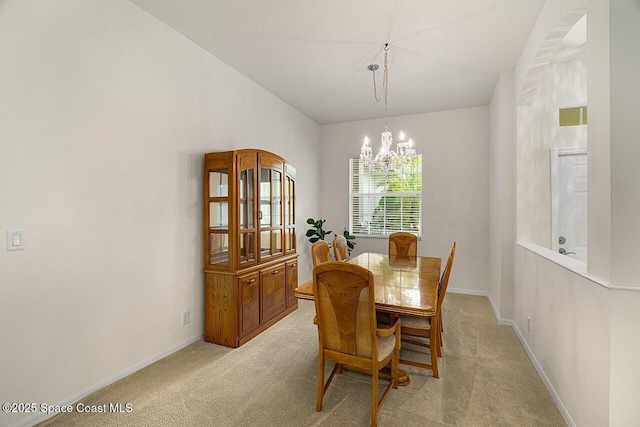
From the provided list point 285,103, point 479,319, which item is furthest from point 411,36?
point 479,319

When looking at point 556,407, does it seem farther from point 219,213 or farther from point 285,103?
point 285,103

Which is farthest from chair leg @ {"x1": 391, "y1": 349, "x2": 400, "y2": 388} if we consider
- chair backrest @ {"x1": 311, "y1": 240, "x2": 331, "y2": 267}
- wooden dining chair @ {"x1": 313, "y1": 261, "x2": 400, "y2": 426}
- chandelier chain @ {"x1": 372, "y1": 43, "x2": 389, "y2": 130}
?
chandelier chain @ {"x1": 372, "y1": 43, "x2": 389, "y2": 130}

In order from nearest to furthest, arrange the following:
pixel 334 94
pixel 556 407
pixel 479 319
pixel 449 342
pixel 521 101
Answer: pixel 556 407, pixel 449 342, pixel 521 101, pixel 479 319, pixel 334 94

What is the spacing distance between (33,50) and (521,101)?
14.0ft

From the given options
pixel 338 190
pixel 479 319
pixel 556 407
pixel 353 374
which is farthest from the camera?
pixel 338 190

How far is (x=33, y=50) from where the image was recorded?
1785mm

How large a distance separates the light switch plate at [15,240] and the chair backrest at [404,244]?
11.4 ft

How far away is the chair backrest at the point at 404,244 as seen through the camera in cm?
381

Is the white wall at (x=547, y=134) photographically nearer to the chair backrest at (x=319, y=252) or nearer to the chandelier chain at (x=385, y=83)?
the chandelier chain at (x=385, y=83)

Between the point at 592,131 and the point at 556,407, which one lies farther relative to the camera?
the point at 556,407

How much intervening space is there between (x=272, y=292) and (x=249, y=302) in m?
0.45

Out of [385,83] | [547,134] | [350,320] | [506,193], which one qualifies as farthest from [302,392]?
[547,134]

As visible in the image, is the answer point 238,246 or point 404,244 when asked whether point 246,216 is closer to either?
point 238,246

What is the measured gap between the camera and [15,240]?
1.73 m
